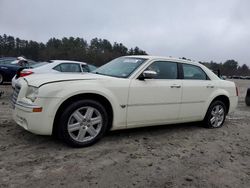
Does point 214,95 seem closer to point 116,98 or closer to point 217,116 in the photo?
point 217,116

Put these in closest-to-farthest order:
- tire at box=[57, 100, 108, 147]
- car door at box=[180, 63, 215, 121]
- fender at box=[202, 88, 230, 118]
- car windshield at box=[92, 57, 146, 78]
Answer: tire at box=[57, 100, 108, 147]
car windshield at box=[92, 57, 146, 78]
car door at box=[180, 63, 215, 121]
fender at box=[202, 88, 230, 118]

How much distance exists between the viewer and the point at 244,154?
456cm

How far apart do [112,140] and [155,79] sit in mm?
1387

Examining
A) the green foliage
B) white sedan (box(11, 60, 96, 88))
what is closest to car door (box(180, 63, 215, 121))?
white sedan (box(11, 60, 96, 88))

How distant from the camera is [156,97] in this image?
5016mm

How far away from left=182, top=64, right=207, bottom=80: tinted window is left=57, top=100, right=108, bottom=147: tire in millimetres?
2204

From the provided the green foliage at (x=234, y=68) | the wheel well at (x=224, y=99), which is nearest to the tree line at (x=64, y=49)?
the green foliage at (x=234, y=68)

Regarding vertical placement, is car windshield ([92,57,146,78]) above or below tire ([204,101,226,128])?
above

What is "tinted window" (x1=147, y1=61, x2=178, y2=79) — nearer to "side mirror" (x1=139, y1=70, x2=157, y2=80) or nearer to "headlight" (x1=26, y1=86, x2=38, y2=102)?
"side mirror" (x1=139, y1=70, x2=157, y2=80)

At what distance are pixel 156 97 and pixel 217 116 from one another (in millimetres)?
2084

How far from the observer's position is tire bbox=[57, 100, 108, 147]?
162 inches

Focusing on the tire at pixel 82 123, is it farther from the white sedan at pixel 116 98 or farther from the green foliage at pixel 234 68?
the green foliage at pixel 234 68

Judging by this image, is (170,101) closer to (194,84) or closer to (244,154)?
(194,84)

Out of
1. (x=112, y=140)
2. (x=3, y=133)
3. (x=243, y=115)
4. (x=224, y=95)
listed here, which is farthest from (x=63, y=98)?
Answer: (x=243, y=115)
